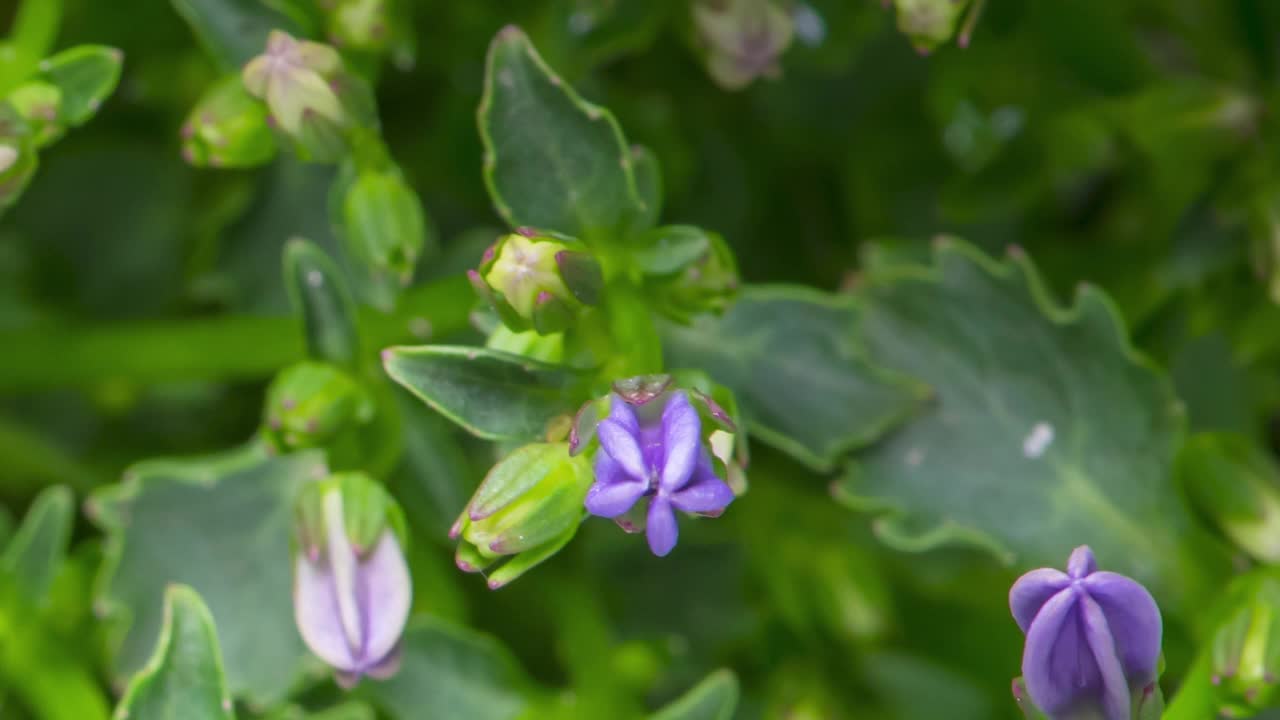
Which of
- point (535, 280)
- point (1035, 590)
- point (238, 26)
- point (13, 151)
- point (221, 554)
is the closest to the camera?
point (1035, 590)

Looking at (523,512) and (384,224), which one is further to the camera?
(384,224)

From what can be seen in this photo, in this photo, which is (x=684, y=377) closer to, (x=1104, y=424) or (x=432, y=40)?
(x=1104, y=424)

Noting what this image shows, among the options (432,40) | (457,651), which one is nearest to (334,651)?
(457,651)

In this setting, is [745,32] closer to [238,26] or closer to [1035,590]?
[238,26]

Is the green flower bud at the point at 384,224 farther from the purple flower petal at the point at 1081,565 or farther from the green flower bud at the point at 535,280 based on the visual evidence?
the purple flower petal at the point at 1081,565

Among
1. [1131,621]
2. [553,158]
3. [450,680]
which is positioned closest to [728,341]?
[553,158]
